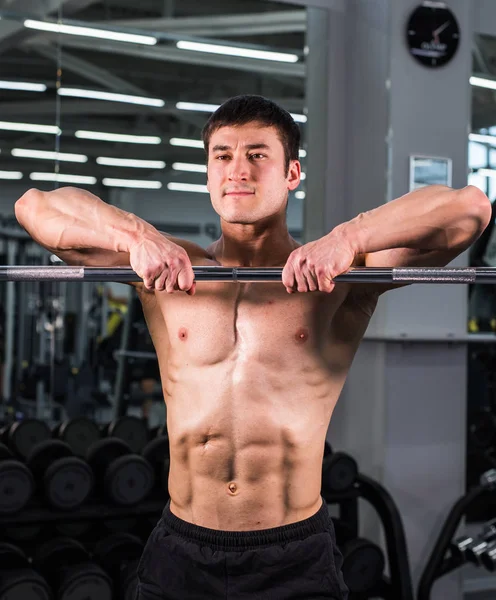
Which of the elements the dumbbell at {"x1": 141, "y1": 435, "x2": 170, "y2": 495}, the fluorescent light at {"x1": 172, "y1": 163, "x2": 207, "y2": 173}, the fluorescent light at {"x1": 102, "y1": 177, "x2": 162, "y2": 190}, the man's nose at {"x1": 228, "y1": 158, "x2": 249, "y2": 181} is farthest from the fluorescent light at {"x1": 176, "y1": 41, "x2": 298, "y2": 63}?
the man's nose at {"x1": 228, "y1": 158, "x2": 249, "y2": 181}

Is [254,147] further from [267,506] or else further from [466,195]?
[267,506]

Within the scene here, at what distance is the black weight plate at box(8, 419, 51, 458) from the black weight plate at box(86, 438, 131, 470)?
33 cm

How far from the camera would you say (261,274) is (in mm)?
1619

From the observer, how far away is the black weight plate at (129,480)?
3.15 meters

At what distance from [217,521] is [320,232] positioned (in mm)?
2430

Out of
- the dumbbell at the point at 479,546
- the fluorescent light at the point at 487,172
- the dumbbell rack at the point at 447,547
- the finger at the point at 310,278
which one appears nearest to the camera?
the finger at the point at 310,278

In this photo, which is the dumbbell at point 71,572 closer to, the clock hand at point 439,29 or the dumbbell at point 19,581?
the dumbbell at point 19,581

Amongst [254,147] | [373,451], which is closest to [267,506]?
[254,147]

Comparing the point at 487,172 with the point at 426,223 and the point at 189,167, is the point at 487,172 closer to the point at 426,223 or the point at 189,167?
the point at 189,167

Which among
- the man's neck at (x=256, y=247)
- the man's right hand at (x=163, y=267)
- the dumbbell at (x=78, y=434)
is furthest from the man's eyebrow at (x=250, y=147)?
the dumbbell at (x=78, y=434)

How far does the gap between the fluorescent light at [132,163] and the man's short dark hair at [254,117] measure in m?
2.41

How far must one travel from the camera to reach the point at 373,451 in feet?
12.3

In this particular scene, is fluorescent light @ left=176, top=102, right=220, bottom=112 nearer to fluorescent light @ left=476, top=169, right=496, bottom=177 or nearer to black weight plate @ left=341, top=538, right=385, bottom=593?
fluorescent light @ left=476, top=169, right=496, bottom=177

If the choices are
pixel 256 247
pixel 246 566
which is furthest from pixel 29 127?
pixel 246 566
